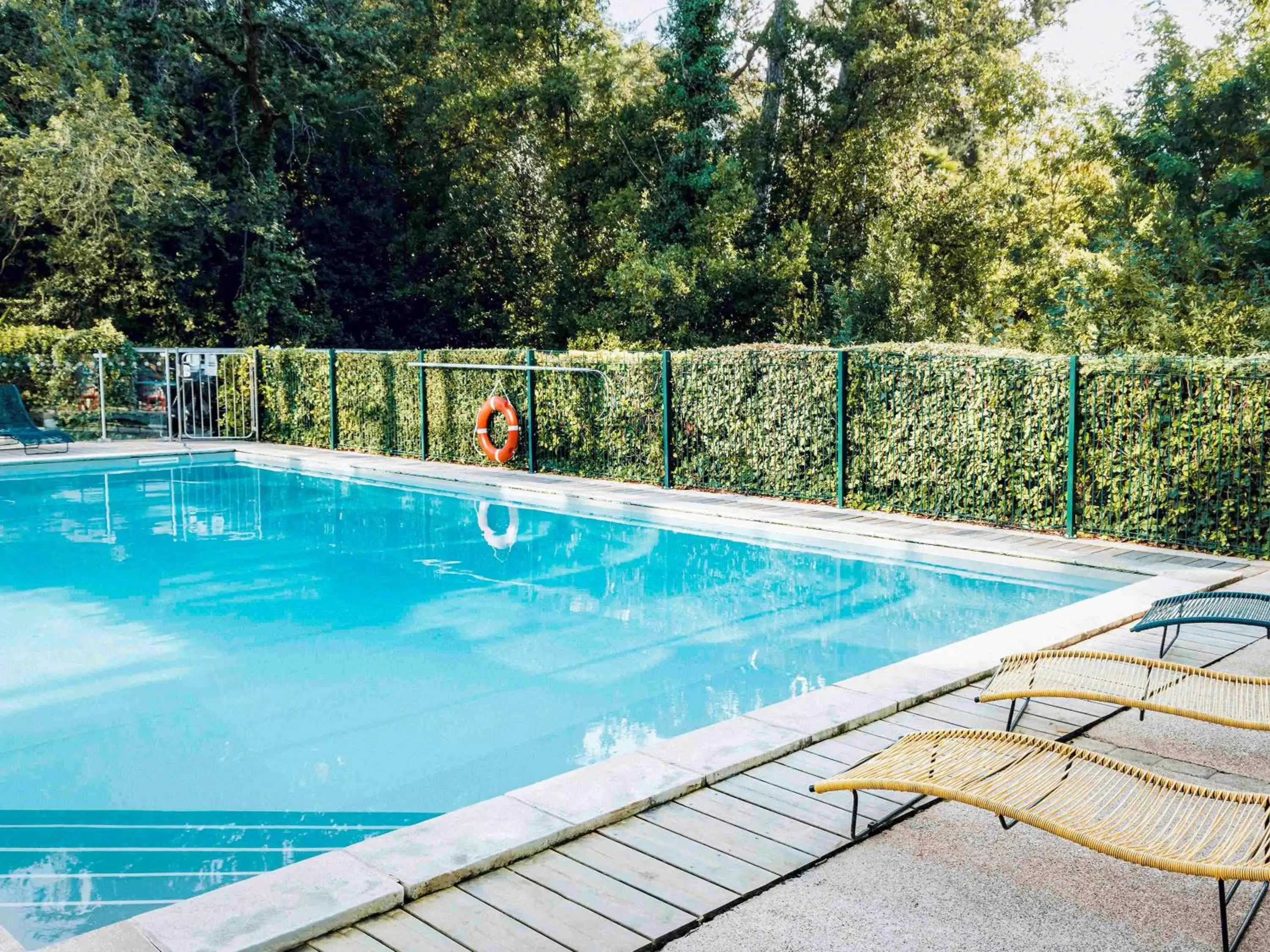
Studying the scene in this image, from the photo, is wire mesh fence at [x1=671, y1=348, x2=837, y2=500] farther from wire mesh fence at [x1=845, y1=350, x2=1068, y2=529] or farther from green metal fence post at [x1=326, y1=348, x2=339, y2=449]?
green metal fence post at [x1=326, y1=348, x2=339, y2=449]

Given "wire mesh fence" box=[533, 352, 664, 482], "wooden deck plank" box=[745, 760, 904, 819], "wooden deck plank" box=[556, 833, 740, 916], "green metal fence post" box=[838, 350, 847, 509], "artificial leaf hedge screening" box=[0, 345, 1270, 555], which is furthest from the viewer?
"wire mesh fence" box=[533, 352, 664, 482]

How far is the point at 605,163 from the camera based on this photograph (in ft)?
78.3

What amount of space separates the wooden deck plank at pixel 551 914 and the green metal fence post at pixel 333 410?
14739mm

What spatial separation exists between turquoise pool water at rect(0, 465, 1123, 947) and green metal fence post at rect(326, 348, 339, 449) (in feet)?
18.4

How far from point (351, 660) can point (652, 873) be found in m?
3.89

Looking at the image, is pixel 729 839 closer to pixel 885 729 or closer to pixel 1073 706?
pixel 885 729

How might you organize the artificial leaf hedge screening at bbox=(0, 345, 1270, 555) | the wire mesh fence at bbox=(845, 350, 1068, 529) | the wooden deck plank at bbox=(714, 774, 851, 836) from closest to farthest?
the wooden deck plank at bbox=(714, 774, 851, 836) → the artificial leaf hedge screening at bbox=(0, 345, 1270, 555) → the wire mesh fence at bbox=(845, 350, 1068, 529)

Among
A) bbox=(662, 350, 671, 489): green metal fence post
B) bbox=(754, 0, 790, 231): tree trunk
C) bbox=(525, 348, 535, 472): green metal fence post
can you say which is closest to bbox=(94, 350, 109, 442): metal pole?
bbox=(525, 348, 535, 472): green metal fence post

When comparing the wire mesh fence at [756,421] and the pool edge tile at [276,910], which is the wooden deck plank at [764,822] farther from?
the wire mesh fence at [756,421]

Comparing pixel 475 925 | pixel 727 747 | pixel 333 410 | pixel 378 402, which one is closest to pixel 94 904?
pixel 475 925

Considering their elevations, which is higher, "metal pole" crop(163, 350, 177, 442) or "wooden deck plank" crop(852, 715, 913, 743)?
"metal pole" crop(163, 350, 177, 442)

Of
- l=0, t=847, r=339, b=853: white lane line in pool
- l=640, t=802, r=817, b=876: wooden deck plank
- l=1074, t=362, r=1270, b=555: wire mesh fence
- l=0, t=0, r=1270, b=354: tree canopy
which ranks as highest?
l=0, t=0, r=1270, b=354: tree canopy

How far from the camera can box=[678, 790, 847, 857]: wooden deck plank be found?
3383mm

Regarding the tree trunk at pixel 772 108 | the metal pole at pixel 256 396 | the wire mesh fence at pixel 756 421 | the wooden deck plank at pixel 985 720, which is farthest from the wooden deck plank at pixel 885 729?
the tree trunk at pixel 772 108
